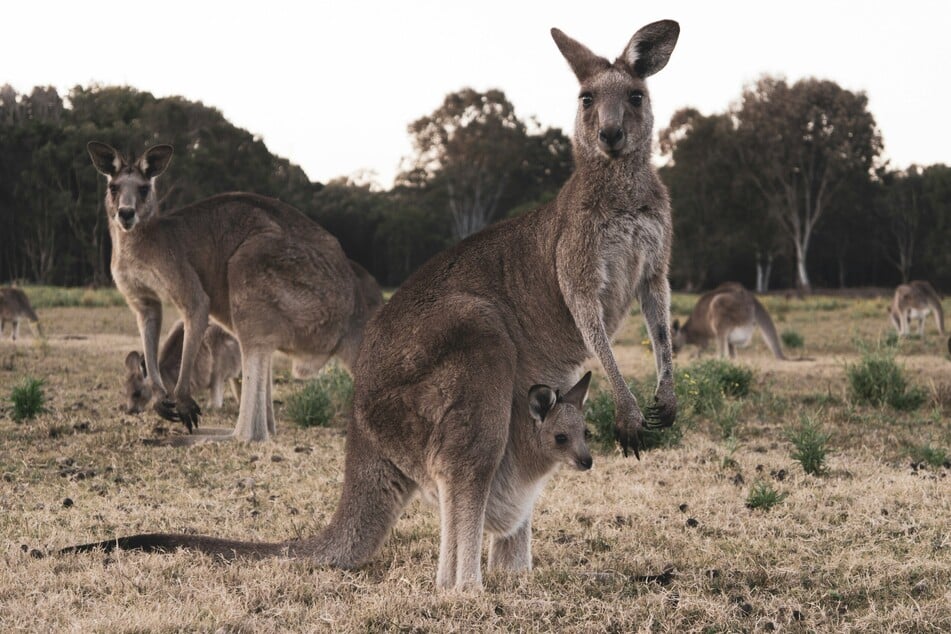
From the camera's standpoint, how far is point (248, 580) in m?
3.30

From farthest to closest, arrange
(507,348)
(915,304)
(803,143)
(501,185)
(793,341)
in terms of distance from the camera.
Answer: (501,185) → (803,143) → (915,304) → (793,341) → (507,348)

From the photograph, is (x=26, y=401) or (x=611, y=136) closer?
(x=611, y=136)

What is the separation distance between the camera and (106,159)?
6.17 metres

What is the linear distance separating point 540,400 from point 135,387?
4658 mm

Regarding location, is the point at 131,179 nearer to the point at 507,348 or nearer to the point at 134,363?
the point at 134,363

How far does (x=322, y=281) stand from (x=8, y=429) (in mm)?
2340

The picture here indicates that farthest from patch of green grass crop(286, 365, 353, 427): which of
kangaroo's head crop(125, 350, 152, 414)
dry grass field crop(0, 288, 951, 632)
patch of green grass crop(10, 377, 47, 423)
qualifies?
patch of green grass crop(10, 377, 47, 423)

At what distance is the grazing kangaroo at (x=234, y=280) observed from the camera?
6027 millimetres

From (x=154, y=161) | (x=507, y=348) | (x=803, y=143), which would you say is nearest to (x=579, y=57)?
(x=507, y=348)

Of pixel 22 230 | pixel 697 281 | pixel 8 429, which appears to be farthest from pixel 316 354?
pixel 697 281

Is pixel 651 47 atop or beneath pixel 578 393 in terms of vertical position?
atop

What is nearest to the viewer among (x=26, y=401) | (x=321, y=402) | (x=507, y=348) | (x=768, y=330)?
(x=507, y=348)

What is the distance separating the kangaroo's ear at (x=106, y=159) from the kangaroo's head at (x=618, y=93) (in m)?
3.63

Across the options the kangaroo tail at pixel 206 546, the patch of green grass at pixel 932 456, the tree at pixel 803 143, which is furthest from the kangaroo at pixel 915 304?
the tree at pixel 803 143
